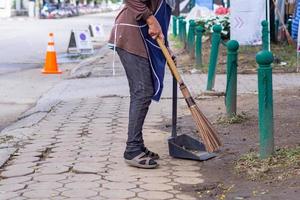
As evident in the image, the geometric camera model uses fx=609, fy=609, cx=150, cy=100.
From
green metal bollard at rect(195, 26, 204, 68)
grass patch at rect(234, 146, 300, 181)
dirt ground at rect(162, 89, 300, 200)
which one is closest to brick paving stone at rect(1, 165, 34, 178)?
dirt ground at rect(162, 89, 300, 200)

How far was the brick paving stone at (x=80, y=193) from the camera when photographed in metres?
4.70

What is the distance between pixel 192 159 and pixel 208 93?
13.1 feet

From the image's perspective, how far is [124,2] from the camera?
5.37 metres

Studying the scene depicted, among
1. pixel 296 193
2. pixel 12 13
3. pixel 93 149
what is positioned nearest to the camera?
pixel 296 193

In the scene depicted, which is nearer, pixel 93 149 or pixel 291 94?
pixel 93 149

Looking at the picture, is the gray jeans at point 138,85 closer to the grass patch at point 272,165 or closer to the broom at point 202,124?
the broom at point 202,124

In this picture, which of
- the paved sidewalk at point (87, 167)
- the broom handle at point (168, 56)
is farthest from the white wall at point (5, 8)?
the broom handle at point (168, 56)

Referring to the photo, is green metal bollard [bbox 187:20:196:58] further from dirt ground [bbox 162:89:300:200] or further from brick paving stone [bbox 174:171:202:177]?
brick paving stone [bbox 174:171:202:177]

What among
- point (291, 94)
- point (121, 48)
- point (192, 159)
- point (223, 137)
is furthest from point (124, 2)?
point (291, 94)

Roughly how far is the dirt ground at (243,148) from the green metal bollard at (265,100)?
0.31 meters

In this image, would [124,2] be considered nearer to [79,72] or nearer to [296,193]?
[296,193]

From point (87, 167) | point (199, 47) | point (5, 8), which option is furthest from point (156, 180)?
point (5, 8)

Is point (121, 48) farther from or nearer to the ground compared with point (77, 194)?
farther from the ground

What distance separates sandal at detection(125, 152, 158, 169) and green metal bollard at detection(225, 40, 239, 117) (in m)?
1.97
